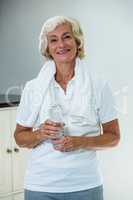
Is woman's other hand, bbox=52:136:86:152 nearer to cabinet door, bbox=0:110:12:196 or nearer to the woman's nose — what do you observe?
the woman's nose

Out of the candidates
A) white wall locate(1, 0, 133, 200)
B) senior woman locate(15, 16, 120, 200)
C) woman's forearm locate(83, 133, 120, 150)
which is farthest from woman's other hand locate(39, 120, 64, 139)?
white wall locate(1, 0, 133, 200)

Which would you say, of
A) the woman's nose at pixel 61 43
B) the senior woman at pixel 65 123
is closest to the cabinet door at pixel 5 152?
the senior woman at pixel 65 123

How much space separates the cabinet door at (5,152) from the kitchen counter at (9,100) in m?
0.05

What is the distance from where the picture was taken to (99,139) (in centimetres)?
136

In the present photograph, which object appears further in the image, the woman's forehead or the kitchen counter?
the kitchen counter

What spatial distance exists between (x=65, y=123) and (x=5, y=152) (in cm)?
130

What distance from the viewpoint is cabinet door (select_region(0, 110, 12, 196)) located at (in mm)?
2531

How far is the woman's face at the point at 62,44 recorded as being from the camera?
138cm

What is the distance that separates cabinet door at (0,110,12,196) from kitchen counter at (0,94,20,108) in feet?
0.15

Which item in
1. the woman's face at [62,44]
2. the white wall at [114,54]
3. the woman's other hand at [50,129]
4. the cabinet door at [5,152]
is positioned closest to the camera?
the woman's other hand at [50,129]

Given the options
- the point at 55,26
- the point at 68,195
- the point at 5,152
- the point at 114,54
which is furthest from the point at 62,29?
the point at 5,152

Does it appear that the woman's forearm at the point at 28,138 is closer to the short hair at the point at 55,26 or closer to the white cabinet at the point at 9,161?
the short hair at the point at 55,26

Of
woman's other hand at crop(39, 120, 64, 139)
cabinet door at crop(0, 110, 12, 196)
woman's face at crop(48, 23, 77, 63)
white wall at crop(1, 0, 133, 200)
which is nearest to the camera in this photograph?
woman's other hand at crop(39, 120, 64, 139)

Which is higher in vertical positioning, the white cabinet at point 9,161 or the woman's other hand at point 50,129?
the woman's other hand at point 50,129
